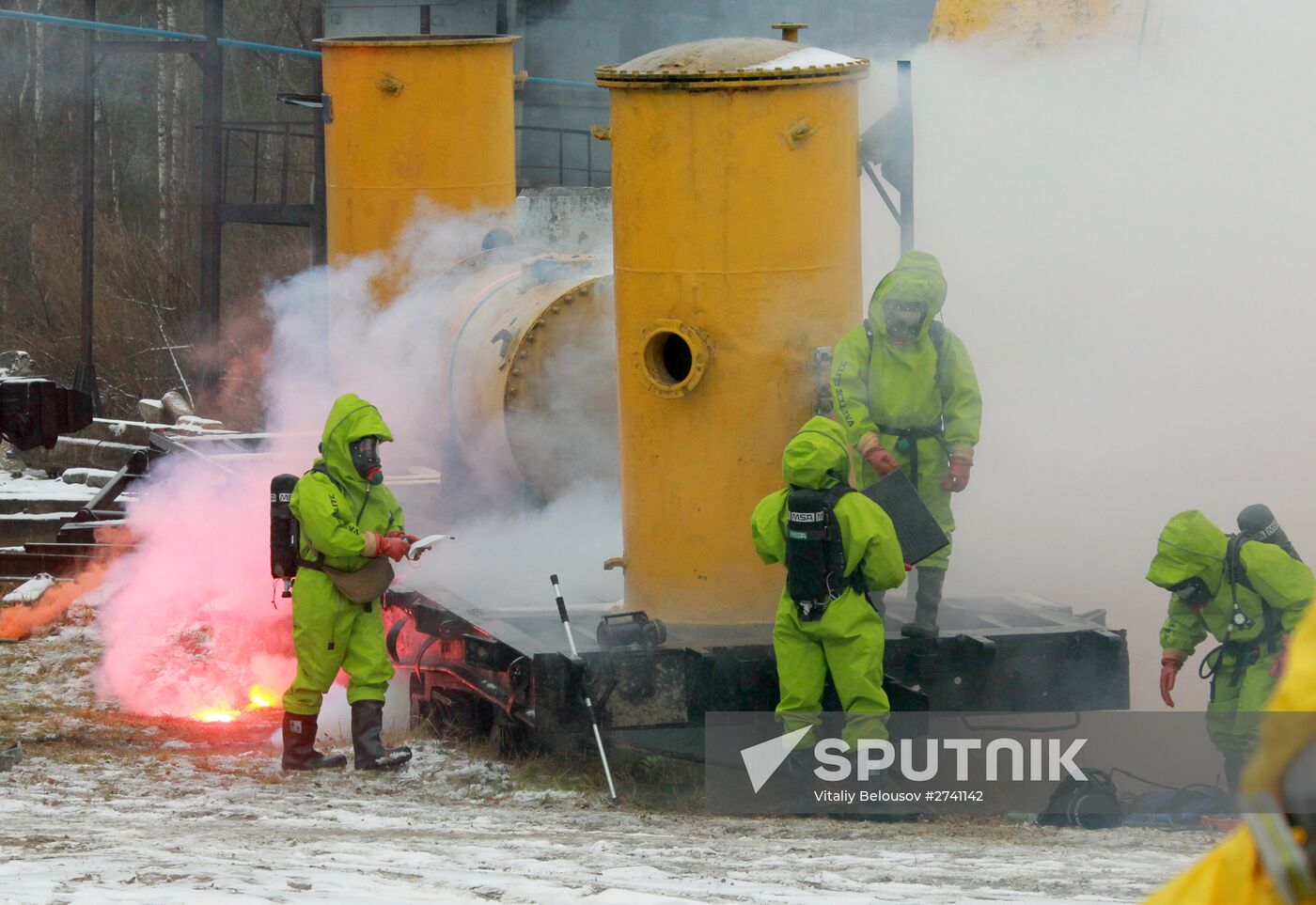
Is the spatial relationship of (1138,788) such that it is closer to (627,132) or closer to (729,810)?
(729,810)

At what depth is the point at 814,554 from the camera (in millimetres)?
6312

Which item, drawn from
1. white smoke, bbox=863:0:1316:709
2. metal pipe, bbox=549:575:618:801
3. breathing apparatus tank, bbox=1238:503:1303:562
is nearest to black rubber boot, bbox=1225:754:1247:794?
breathing apparatus tank, bbox=1238:503:1303:562

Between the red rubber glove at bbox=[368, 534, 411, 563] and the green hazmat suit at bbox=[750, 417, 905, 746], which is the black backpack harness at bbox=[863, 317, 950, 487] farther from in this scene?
the red rubber glove at bbox=[368, 534, 411, 563]

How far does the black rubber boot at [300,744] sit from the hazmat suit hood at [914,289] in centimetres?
278

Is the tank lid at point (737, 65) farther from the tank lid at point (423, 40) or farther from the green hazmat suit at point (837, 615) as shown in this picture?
the tank lid at point (423, 40)

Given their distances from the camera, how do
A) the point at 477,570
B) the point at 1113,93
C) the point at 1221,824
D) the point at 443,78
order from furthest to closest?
1. the point at 443,78
2. the point at 1113,93
3. the point at 477,570
4. the point at 1221,824

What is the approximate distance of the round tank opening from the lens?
7.56 meters

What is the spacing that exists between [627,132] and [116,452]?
9166 millimetres

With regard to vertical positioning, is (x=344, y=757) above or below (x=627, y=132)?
below

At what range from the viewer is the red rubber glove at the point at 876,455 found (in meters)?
7.07

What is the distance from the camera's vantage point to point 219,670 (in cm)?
961

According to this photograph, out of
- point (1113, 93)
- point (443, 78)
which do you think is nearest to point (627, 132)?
point (1113, 93)

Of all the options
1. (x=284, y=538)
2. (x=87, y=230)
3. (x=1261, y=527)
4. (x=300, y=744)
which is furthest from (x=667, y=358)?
(x=87, y=230)

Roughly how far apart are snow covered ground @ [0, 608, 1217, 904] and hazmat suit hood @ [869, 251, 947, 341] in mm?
1934
